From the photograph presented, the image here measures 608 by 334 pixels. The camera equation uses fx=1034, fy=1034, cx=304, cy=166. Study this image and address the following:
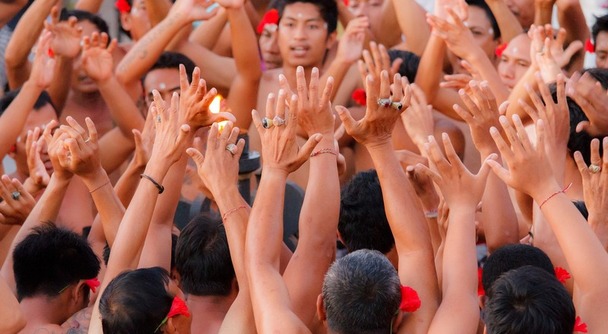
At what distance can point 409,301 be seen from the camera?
336cm

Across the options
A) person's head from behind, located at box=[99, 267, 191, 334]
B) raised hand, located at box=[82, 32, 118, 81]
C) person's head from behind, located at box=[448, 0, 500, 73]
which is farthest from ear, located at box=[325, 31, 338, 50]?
person's head from behind, located at box=[99, 267, 191, 334]

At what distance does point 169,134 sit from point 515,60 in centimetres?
300

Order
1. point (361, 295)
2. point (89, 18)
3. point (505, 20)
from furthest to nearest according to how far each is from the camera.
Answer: point (89, 18) < point (505, 20) < point (361, 295)

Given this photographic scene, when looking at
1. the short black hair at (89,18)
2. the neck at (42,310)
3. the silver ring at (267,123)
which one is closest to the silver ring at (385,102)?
the silver ring at (267,123)

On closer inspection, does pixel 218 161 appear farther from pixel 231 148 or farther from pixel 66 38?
pixel 66 38

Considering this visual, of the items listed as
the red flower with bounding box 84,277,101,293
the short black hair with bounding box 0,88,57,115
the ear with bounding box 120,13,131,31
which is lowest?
the ear with bounding box 120,13,131,31

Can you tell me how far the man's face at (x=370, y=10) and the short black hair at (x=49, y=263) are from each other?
389 centimetres

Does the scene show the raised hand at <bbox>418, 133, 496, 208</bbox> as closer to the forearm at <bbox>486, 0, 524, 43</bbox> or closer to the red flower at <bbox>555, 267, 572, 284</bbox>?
the red flower at <bbox>555, 267, 572, 284</bbox>

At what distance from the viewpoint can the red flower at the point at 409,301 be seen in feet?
11.0

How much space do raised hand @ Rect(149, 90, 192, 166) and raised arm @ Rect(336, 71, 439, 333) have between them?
651mm

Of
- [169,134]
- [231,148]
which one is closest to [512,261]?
[231,148]

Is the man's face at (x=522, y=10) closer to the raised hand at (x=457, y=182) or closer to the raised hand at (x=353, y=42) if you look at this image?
the raised hand at (x=353, y=42)

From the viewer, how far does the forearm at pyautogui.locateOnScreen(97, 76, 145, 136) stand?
614 centimetres

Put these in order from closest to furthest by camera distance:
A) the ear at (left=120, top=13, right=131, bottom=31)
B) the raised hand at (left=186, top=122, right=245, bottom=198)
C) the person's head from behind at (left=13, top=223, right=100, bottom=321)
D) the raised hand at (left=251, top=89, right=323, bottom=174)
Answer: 1. the raised hand at (left=251, top=89, right=323, bottom=174)
2. the raised hand at (left=186, top=122, right=245, bottom=198)
3. the person's head from behind at (left=13, top=223, right=100, bottom=321)
4. the ear at (left=120, top=13, right=131, bottom=31)
